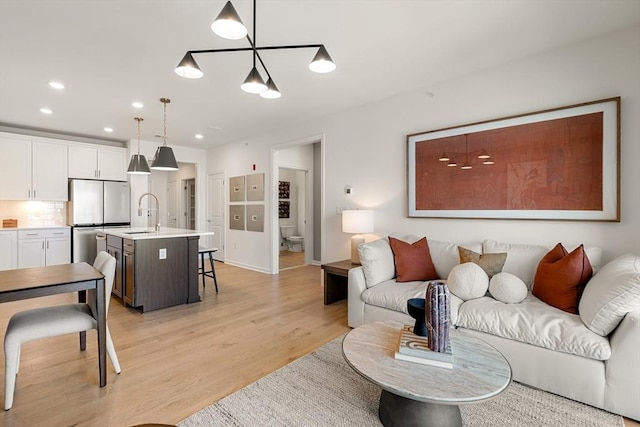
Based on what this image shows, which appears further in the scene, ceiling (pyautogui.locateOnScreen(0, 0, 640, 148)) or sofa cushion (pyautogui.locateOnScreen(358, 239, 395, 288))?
sofa cushion (pyautogui.locateOnScreen(358, 239, 395, 288))

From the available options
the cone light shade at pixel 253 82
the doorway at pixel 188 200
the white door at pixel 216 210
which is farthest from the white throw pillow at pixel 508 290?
the doorway at pixel 188 200

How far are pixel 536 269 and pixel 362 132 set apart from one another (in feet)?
8.41

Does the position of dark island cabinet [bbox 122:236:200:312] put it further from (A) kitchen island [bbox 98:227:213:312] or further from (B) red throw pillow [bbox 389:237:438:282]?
(B) red throw pillow [bbox 389:237:438:282]

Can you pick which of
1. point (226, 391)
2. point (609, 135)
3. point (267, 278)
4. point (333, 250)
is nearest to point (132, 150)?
point (267, 278)

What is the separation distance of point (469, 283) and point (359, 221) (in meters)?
1.59

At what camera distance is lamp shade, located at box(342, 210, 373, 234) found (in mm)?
3855

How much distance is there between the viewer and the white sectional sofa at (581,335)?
5.86 ft

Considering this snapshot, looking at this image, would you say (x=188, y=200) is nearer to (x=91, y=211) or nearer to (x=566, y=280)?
(x=91, y=211)

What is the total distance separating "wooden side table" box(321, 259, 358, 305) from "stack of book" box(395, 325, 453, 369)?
176 cm

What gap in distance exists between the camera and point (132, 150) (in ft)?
20.0

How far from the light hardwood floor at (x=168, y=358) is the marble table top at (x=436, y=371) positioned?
3.05 ft

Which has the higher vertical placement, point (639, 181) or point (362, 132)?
point (362, 132)

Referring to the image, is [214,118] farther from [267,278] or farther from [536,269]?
[536,269]

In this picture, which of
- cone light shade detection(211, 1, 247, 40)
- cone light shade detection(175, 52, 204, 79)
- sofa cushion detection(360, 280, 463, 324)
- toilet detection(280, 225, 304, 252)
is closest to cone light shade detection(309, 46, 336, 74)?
cone light shade detection(211, 1, 247, 40)
